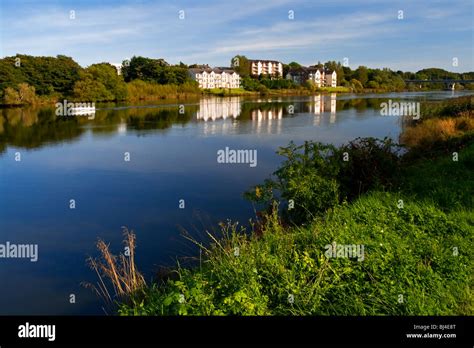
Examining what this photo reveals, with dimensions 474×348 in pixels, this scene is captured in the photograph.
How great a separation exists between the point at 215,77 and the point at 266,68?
3278 cm

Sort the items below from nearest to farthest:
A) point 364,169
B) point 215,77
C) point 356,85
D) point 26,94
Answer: point 364,169 → point 26,94 → point 215,77 → point 356,85

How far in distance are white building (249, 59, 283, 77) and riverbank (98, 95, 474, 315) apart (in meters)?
110

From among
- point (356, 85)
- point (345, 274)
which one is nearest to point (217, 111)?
point (345, 274)

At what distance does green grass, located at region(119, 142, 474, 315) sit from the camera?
176 inches

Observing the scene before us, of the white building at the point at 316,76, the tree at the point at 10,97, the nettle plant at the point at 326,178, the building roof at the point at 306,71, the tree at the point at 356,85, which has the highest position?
the building roof at the point at 306,71

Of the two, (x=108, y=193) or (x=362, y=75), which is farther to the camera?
(x=362, y=75)

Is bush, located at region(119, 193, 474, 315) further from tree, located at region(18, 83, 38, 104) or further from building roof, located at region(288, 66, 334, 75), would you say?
building roof, located at region(288, 66, 334, 75)

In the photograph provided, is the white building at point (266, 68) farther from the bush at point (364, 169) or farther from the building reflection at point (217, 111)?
the bush at point (364, 169)

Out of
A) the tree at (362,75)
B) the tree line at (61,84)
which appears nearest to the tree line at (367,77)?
the tree at (362,75)

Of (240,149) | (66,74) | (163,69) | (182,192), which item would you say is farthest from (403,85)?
(182,192)

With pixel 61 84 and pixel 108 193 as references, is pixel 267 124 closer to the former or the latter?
pixel 108 193

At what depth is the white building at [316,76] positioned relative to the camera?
117m

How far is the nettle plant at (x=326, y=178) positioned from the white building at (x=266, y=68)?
108m

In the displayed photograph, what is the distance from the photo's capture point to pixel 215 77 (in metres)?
97.1
